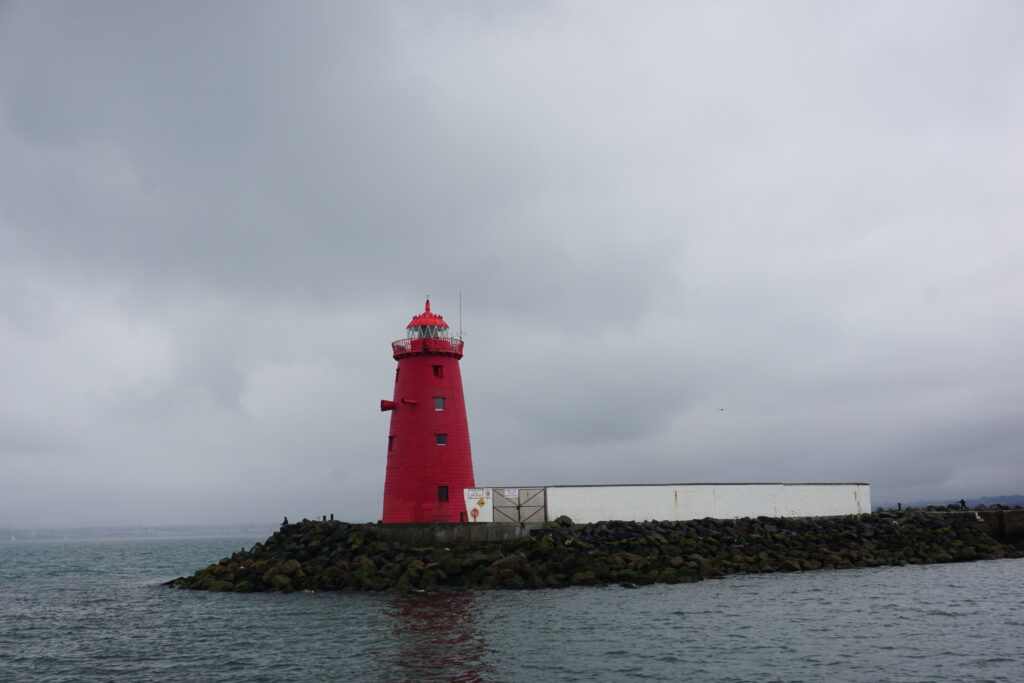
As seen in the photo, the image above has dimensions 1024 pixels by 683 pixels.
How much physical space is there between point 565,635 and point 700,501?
15093 mm

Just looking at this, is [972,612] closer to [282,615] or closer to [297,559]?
[282,615]

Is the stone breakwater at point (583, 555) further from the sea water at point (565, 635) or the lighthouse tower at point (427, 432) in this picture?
the lighthouse tower at point (427, 432)

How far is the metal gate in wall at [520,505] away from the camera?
102 feet

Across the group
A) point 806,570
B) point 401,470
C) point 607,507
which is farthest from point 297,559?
point 806,570

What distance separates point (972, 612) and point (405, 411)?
63.8 ft

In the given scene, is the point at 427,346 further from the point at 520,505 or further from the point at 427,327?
the point at 520,505

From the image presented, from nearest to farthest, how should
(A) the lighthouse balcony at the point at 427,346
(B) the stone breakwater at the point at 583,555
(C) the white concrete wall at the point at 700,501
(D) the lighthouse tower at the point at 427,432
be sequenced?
(B) the stone breakwater at the point at 583,555 < (D) the lighthouse tower at the point at 427,432 < (A) the lighthouse balcony at the point at 427,346 < (C) the white concrete wall at the point at 700,501

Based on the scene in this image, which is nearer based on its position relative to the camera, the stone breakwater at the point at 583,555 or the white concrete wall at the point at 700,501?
the stone breakwater at the point at 583,555

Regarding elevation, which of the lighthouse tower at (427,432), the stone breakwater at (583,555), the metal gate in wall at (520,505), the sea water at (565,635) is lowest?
the sea water at (565,635)

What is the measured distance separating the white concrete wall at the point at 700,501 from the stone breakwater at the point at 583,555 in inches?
23.2

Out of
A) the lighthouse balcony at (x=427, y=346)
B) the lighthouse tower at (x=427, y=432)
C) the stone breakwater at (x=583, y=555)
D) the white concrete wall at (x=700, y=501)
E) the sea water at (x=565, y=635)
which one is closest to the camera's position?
the sea water at (x=565, y=635)

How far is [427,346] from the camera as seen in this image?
31.1 m

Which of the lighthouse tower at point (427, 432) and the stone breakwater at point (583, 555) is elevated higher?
the lighthouse tower at point (427, 432)

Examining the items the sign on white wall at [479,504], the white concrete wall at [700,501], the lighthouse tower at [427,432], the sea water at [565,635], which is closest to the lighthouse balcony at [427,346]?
the lighthouse tower at [427,432]
